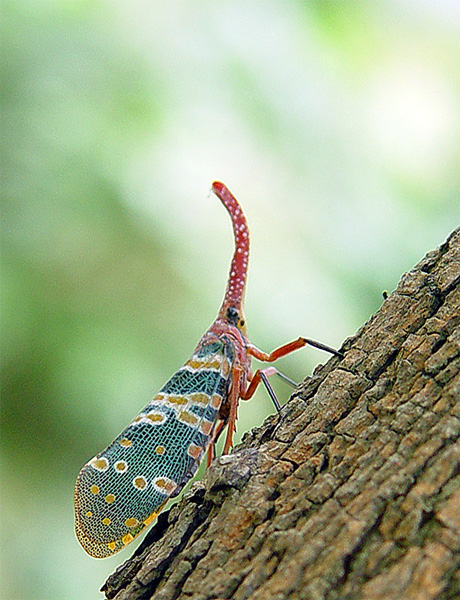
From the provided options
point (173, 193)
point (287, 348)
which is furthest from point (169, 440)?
point (173, 193)

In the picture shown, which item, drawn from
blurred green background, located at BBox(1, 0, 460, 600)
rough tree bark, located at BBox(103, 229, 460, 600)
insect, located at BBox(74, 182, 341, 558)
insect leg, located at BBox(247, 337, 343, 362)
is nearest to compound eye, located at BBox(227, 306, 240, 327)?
insect, located at BBox(74, 182, 341, 558)

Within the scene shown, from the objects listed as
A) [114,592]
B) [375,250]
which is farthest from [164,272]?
[114,592]

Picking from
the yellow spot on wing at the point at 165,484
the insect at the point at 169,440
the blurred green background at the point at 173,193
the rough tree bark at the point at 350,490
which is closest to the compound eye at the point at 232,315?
the insect at the point at 169,440

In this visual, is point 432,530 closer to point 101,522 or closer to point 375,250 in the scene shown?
point 101,522

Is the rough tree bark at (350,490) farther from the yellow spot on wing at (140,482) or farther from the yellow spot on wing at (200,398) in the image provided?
the yellow spot on wing at (200,398)

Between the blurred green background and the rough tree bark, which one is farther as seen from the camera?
the blurred green background

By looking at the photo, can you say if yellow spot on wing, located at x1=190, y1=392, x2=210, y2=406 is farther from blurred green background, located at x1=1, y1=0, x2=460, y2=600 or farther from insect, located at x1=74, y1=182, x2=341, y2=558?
blurred green background, located at x1=1, y1=0, x2=460, y2=600
